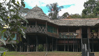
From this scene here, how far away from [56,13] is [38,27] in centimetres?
2438

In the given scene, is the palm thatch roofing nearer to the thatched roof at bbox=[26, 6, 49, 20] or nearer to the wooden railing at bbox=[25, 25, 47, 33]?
the thatched roof at bbox=[26, 6, 49, 20]

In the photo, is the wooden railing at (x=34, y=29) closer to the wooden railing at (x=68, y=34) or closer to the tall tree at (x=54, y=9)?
the wooden railing at (x=68, y=34)

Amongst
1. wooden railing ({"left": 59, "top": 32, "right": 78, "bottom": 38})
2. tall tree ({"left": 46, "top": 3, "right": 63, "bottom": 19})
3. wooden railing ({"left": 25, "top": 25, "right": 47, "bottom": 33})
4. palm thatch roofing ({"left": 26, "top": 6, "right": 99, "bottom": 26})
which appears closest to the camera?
wooden railing ({"left": 25, "top": 25, "right": 47, "bottom": 33})

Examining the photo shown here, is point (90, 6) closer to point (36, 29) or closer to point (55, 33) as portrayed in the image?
point (55, 33)

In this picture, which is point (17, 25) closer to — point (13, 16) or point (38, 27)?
point (13, 16)

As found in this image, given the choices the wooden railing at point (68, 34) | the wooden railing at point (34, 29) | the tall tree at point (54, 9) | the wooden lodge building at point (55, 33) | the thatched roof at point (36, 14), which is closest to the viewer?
the wooden railing at point (34, 29)

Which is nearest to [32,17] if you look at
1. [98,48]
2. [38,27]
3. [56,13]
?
[38,27]

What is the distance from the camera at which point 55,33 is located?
19938mm

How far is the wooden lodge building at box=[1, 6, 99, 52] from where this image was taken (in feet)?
56.6

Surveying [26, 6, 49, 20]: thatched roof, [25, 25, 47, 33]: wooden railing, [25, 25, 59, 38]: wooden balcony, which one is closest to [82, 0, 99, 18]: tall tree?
[26, 6, 49, 20]: thatched roof

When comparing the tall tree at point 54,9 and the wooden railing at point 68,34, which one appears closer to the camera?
the wooden railing at point 68,34

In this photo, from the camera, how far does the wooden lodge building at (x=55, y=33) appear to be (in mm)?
17250

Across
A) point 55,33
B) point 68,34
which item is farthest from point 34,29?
point 68,34

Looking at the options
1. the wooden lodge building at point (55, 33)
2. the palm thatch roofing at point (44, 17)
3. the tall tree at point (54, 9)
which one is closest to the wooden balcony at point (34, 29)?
the wooden lodge building at point (55, 33)
